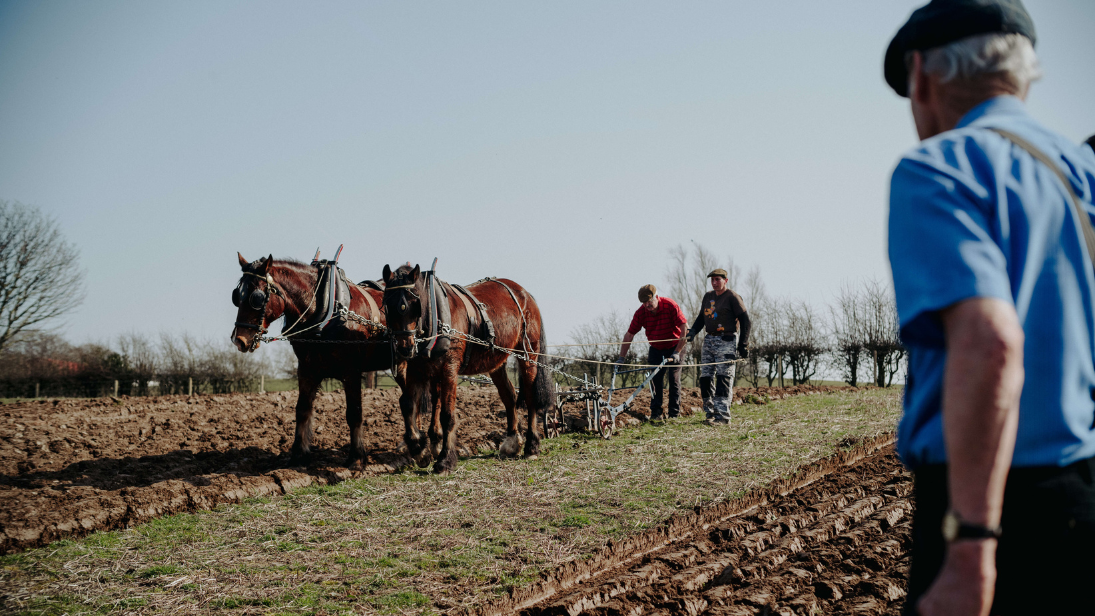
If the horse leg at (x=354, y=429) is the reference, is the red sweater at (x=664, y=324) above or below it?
above

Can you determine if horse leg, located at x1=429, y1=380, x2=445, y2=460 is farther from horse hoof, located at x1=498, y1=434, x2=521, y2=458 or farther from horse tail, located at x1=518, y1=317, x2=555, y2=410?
horse tail, located at x1=518, y1=317, x2=555, y2=410

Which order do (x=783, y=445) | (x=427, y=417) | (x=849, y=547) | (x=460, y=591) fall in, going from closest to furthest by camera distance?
1. (x=460, y=591)
2. (x=849, y=547)
3. (x=783, y=445)
4. (x=427, y=417)

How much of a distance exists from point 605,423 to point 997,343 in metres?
9.01

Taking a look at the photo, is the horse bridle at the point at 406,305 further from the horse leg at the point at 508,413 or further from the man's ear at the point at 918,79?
the man's ear at the point at 918,79

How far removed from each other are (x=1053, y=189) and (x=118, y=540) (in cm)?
588

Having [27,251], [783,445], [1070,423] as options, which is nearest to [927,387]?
[1070,423]

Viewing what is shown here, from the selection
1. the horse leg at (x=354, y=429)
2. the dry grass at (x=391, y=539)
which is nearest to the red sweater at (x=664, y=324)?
the dry grass at (x=391, y=539)


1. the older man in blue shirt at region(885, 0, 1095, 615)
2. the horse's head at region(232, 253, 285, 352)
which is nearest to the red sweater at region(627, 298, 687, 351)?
the horse's head at region(232, 253, 285, 352)

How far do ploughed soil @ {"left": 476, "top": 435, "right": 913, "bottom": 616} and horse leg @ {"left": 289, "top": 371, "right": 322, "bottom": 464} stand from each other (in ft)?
13.7

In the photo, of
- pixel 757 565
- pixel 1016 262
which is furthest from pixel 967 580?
pixel 757 565

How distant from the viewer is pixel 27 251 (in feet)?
79.2

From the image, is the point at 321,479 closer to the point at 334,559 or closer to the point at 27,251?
the point at 334,559

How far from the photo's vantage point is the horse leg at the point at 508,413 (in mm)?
8227

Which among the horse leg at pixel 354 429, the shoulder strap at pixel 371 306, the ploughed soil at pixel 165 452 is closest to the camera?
the ploughed soil at pixel 165 452
